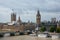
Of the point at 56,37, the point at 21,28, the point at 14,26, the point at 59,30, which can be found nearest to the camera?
the point at 56,37

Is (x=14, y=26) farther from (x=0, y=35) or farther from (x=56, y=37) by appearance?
(x=56, y=37)

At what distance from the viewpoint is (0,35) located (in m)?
69.6

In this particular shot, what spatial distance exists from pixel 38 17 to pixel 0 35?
166ft

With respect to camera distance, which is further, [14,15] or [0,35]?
[14,15]

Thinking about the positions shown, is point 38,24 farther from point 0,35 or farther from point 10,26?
point 0,35

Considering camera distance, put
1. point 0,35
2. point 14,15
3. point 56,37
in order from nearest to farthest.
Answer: point 56,37
point 0,35
point 14,15

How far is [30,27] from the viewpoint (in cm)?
12225

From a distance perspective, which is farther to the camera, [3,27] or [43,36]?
[3,27]

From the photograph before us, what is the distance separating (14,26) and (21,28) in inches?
341

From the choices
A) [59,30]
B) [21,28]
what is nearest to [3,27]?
[21,28]

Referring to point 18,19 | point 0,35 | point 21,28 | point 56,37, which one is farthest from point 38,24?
point 56,37

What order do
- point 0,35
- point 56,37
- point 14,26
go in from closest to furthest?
point 56,37 < point 0,35 < point 14,26

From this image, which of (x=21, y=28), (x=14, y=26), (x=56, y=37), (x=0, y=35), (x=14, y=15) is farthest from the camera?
(x=14, y=15)

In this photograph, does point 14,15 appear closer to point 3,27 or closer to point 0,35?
point 3,27
